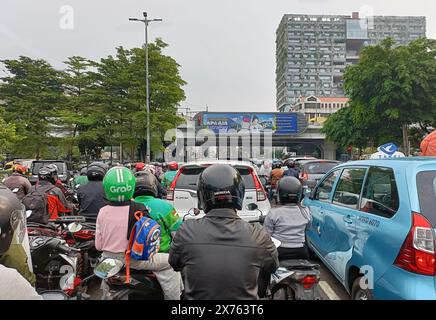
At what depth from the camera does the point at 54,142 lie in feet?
88.8

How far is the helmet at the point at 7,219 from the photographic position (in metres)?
1.99

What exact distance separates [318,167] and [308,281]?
9114 mm

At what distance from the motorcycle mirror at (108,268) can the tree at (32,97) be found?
25.6 m

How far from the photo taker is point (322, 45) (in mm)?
128375

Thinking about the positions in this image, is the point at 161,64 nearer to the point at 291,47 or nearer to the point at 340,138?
the point at 340,138

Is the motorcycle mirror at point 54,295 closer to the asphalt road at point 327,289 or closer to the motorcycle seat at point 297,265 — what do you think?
the motorcycle seat at point 297,265

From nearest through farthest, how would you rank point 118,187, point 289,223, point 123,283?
point 123,283
point 118,187
point 289,223

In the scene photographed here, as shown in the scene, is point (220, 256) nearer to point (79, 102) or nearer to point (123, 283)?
point (123, 283)

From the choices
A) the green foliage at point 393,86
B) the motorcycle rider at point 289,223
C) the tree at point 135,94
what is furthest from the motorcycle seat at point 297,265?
the tree at point 135,94

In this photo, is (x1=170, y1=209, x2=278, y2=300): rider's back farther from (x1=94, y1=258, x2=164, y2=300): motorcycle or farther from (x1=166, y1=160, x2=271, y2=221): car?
(x1=166, y1=160, x2=271, y2=221): car

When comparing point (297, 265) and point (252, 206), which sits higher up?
point (252, 206)

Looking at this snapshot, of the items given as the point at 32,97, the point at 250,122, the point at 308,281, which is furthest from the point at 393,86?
the point at 250,122

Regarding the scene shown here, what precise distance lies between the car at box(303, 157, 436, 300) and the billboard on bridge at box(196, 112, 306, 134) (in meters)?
35.6

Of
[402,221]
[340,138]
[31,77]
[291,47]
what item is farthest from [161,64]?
[291,47]
